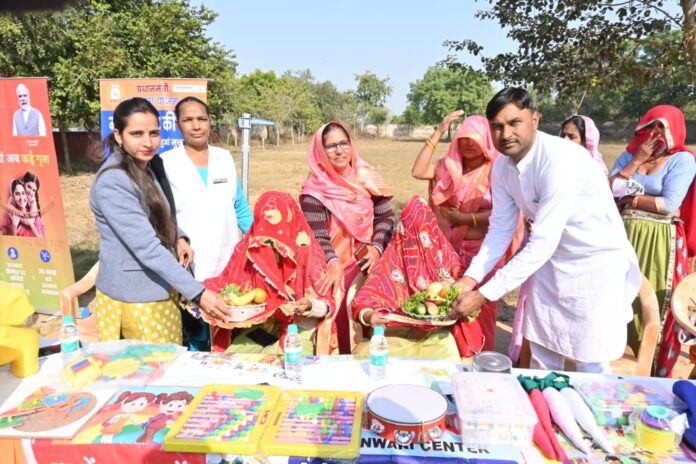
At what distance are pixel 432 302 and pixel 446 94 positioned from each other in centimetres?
4548

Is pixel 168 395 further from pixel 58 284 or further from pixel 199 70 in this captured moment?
pixel 199 70

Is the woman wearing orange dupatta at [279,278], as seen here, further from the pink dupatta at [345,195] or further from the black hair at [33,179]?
the black hair at [33,179]

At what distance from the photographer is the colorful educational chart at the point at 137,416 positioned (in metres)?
1.51

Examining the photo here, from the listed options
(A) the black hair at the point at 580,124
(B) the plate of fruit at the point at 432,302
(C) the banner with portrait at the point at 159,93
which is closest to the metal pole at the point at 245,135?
(C) the banner with portrait at the point at 159,93

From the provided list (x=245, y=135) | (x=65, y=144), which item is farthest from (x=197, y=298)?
(x=65, y=144)

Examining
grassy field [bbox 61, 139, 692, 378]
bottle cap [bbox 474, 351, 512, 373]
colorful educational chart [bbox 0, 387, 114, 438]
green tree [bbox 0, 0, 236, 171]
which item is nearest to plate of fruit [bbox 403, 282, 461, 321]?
bottle cap [bbox 474, 351, 512, 373]

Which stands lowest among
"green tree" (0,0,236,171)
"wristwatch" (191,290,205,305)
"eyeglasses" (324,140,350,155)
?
"wristwatch" (191,290,205,305)

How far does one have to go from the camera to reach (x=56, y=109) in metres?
12.8

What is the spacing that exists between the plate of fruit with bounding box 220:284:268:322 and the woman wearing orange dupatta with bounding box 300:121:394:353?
559mm

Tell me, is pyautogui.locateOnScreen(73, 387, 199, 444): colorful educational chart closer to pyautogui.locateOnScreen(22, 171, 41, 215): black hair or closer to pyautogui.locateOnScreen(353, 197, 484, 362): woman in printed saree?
pyautogui.locateOnScreen(353, 197, 484, 362): woman in printed saree

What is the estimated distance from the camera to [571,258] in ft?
6.89

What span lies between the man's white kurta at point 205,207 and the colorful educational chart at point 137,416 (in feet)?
3.71

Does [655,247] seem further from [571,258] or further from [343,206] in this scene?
[343,206]

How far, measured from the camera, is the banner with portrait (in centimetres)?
444
